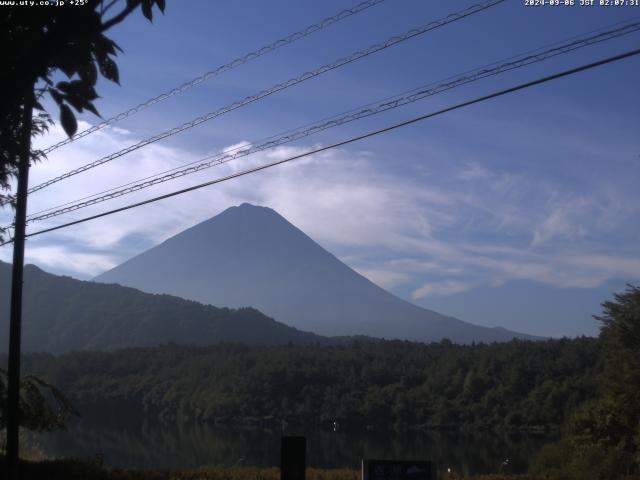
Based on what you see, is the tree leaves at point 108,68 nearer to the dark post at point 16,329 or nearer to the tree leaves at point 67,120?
the tree leaves at point 67,120

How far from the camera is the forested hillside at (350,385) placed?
6906 centimetres

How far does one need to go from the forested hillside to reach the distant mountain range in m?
66.6

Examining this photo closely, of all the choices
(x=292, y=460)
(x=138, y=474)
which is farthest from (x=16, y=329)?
(x=292, y=460)

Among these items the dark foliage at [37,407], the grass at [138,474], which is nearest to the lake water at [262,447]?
the dark foliage at [37,407]

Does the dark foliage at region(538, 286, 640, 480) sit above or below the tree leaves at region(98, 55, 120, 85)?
below

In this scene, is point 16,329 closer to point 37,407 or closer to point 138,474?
point 138,474

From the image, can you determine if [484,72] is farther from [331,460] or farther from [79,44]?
[331,460]

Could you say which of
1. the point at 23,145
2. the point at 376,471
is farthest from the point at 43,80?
the point at 376,471

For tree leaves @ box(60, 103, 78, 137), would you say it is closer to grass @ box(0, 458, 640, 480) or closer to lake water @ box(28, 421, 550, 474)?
grass @ box(0, 458, 640, 480)

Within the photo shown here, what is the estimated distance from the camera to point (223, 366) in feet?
298

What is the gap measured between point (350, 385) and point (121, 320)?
10200 centimetres

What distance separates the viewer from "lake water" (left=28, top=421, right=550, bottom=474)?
4251cm

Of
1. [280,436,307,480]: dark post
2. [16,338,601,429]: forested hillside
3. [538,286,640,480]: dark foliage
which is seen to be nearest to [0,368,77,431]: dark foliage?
[280,436,307,480]: dark post

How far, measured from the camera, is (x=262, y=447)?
53.2 metres
